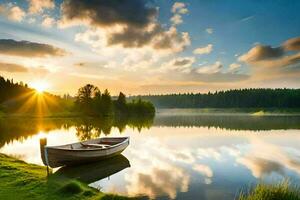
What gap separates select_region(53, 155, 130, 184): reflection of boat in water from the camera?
1933cm

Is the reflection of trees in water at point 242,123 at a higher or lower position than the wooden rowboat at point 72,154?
lower

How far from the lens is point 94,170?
21516 mm

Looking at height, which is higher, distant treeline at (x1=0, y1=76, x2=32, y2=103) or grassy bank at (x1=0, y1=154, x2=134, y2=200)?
distant treeline at (x1=0, y1=76, x2=32, y2=103)

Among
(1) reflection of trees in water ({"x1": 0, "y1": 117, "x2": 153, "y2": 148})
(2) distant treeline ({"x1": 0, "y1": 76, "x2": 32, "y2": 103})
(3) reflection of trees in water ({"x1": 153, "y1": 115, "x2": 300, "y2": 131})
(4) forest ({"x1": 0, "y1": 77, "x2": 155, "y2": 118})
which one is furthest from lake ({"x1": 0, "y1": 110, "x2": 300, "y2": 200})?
(2) distant treeline ({"x1": 0, "y1": 76, "x2": 32, "y2": 103})

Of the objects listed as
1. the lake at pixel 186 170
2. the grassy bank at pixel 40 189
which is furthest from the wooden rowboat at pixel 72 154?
the grassy bank at pixel 40 189

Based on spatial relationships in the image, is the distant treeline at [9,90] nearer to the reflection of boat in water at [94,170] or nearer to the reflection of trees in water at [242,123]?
the reflection of trees in water at [242,123]

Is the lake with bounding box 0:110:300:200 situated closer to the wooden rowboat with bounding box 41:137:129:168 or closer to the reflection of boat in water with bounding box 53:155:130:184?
the reflection of boat in water with bounding box 53:155:130:184

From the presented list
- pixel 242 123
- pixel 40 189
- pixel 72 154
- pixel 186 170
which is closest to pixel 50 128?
pixel 72 154

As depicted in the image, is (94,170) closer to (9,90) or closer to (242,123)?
(242,123)

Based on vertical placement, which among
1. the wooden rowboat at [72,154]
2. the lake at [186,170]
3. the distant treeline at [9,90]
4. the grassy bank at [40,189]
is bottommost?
the lake at [186,170]

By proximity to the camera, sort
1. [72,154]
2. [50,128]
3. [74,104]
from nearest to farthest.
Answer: [72,154], [50,128], [74,104]

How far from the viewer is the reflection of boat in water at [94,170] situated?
19328 millimetres

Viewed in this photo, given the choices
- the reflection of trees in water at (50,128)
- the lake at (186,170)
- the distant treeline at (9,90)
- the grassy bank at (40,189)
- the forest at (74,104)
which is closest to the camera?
the grassy bank at (40,189)

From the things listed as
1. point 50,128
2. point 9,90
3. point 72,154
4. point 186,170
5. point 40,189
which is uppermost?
point 9,90
